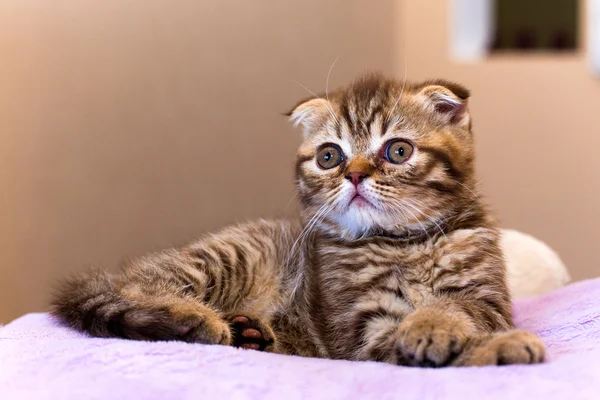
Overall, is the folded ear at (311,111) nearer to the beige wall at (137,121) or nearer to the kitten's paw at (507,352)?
the beige wall at (137,121)

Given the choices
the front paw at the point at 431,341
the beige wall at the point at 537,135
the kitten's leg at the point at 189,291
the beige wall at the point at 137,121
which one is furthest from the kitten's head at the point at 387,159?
the beige wall at the point at 537,135

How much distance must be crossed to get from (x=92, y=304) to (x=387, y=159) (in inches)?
26.1

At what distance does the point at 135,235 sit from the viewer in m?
2.40

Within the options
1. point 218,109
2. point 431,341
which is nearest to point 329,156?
point 431,341

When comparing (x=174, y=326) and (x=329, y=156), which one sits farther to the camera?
(x=329, y=156)

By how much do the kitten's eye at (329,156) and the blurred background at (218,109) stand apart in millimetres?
459

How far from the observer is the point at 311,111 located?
1.71m

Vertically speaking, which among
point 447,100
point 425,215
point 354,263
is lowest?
point 354,263

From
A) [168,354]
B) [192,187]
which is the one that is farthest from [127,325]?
[192,187]

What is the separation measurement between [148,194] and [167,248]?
29.4 inches

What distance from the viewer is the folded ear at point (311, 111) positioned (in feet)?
5.50

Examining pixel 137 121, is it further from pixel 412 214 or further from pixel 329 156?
pixel 412 214

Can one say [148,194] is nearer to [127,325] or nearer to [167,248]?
[167,248]

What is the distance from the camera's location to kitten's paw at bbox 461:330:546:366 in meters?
1.12
